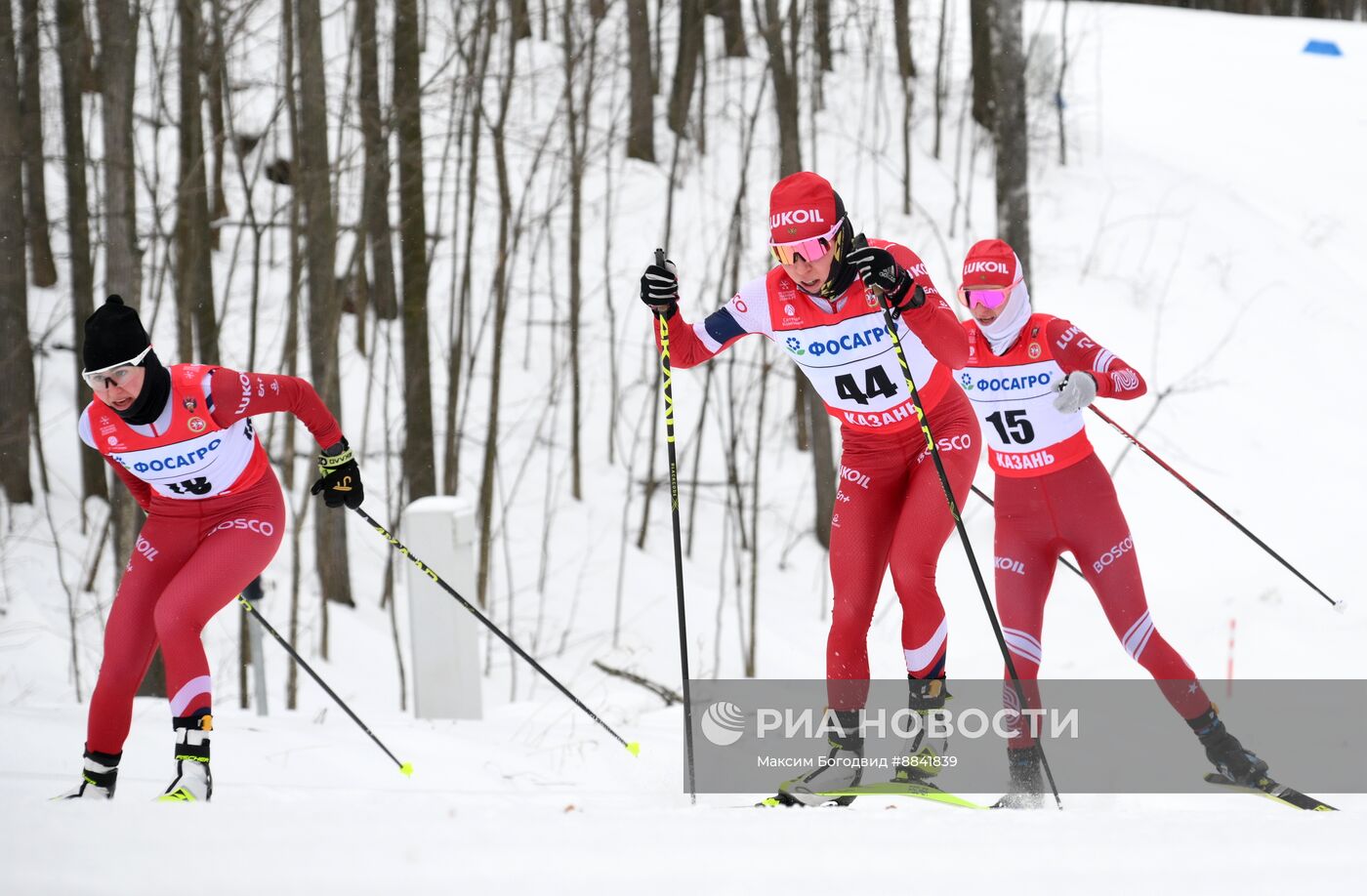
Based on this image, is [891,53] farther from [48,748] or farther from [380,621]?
[48,748]

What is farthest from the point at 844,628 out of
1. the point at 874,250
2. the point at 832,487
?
the point at 832,487

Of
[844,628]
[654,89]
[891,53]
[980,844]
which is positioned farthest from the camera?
[891,53]

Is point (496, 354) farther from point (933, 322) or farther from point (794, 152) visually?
point (933, 322)

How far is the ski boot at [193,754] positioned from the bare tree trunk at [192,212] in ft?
12.5

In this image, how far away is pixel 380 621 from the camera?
9578mm

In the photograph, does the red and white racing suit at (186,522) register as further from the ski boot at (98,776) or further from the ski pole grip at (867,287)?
the ski pole grip at (867,287)

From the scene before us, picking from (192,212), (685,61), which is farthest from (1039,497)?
(685,61)

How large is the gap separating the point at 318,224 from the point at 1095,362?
18.4 ft

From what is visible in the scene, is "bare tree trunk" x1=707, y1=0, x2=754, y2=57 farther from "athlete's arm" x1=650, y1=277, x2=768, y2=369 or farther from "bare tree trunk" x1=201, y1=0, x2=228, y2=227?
"athlete's arm" x1=650, y1=277, x2=768, y2=369

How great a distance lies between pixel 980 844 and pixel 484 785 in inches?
102

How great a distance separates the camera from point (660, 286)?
3887 millimetres

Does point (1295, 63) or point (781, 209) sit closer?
point (781, 209)

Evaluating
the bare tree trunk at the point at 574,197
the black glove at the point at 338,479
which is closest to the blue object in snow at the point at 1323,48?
the bare tree trunk at the point at 574,197

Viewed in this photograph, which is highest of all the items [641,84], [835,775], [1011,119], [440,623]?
[641,84]
